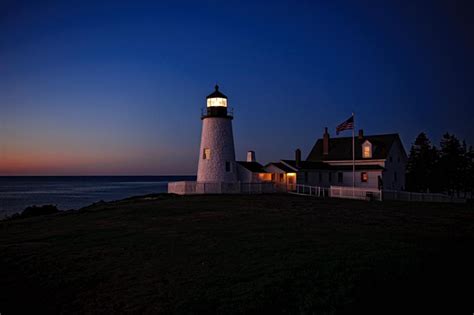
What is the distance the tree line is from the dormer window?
300 inches

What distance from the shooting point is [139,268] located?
938cm

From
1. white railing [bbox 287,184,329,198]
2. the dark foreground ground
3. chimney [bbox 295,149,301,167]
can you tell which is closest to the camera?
the dark foreground ground

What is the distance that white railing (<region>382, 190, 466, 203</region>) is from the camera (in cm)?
3020

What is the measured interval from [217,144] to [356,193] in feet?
38.5

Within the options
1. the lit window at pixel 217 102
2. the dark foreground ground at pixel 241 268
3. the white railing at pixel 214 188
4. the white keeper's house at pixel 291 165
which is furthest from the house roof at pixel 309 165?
the dark foreground ground at pixel 241 268

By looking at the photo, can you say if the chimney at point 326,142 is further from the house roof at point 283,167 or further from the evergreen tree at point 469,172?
the evergreen tree at point 469,172

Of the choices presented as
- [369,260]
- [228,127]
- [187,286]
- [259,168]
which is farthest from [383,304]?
[259,168]

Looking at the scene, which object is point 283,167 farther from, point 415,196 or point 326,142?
point 415,196

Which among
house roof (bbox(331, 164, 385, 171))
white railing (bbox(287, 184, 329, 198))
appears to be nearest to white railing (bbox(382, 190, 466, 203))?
white railing (bbox(287, 184, 329, 198))

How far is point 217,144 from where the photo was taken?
31922 millimetres

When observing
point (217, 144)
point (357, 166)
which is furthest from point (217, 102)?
point (357, 166)

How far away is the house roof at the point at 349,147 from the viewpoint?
3797 cm

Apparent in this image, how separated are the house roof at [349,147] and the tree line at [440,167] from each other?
425 centimetres

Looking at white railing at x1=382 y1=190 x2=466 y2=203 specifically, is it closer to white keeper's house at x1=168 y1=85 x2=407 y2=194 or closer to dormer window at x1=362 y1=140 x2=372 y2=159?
white keeper's house at x1=168 y1=85 x2=407 y2=194
